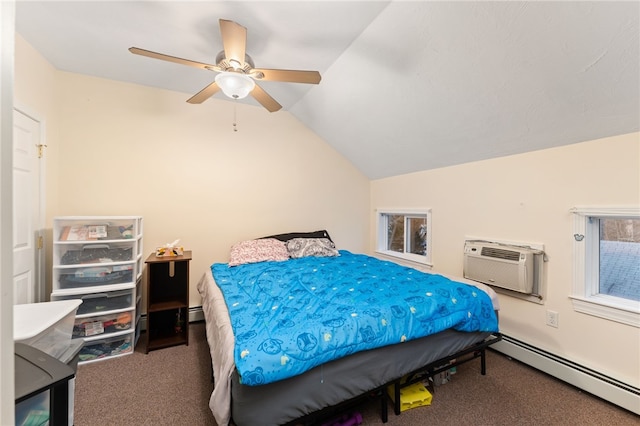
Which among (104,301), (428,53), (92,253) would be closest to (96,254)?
(92,253)

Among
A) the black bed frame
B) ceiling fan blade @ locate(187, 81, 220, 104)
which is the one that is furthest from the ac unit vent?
ceiling fan blade @ locate(187, 81, 220, 104)

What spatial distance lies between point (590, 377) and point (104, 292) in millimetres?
3694

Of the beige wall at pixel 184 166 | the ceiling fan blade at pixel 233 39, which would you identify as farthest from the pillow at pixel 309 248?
the ceiling fan blade at pixel 233 39

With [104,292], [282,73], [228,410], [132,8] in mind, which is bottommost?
[228,410]

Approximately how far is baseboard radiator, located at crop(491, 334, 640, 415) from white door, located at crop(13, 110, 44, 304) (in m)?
3.87

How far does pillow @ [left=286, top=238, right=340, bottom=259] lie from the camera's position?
3164 mm

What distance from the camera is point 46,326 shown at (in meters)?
1.12

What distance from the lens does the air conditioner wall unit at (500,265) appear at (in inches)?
80.9

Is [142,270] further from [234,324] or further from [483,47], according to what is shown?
[483,47]

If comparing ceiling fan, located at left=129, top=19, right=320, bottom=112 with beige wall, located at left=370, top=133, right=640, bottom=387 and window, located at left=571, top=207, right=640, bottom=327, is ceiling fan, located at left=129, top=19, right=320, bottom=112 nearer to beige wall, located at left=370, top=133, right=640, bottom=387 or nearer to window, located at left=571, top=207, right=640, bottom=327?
beige wall, located at left=370, top=133, right=640, bottom=387

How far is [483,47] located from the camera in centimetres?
165

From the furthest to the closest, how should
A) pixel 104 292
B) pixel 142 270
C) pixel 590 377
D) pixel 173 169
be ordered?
1. pixel 173 169
2. pixel 142 270
3. pixel 104 292
4. pixel 590 377

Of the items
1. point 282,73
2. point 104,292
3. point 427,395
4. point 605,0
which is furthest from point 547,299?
point 104,292

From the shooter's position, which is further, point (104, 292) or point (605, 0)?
point (104, 292)
